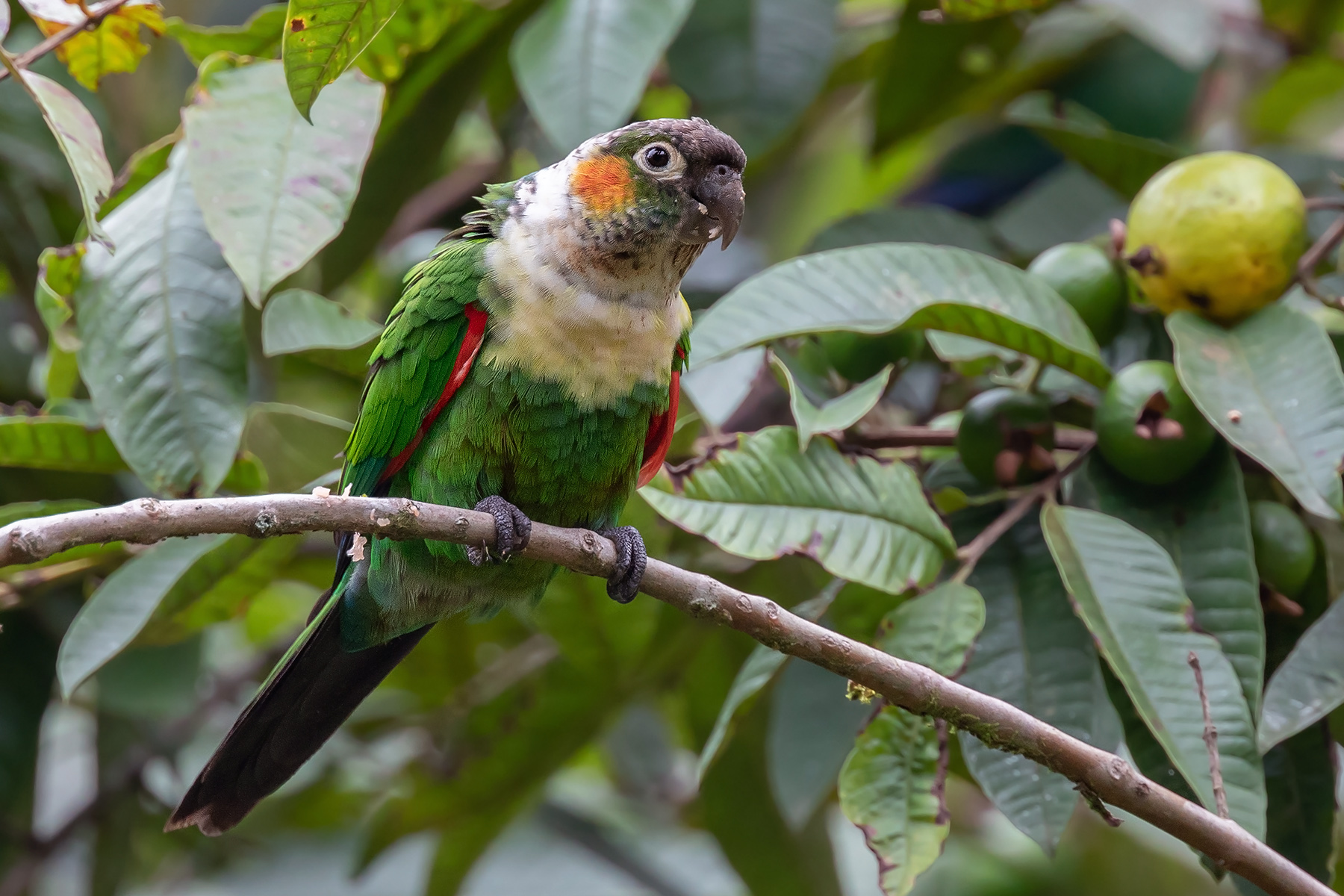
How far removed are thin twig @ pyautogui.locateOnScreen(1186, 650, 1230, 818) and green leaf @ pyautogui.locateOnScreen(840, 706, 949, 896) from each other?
0.46 meters

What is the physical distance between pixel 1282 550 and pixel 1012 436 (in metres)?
0.59

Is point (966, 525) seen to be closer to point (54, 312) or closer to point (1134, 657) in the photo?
point (1134, 657)

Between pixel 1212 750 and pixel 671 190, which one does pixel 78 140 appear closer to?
pixel 671 190

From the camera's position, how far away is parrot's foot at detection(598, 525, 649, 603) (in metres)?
2.33

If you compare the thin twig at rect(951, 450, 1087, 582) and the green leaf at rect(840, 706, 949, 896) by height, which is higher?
the thin twig at rect(951, 450, 1087, 582)

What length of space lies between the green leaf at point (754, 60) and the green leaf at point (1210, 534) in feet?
4.47

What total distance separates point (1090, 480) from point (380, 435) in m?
1.56

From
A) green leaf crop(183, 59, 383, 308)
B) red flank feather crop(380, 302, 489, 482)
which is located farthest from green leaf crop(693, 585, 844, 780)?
red flank feather crop(380, 302, 489, 482)

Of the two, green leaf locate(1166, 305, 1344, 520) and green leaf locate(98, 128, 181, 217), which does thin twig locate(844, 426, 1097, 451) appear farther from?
green leaf locate(98, 128, 181, 217)

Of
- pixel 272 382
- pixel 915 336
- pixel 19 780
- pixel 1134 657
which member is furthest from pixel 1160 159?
pixel 19 780

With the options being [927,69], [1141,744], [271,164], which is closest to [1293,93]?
[927,69]

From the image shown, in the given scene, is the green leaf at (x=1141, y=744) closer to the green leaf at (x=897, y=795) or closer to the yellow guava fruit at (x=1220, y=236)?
the green leaf at (x=897, y=795)

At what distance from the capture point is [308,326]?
2.66m

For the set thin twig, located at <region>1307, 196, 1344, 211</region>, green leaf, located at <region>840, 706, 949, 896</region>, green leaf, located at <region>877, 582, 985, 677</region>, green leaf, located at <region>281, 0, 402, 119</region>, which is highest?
green leaf, located at <region>281, 0, 402, 119</region>
